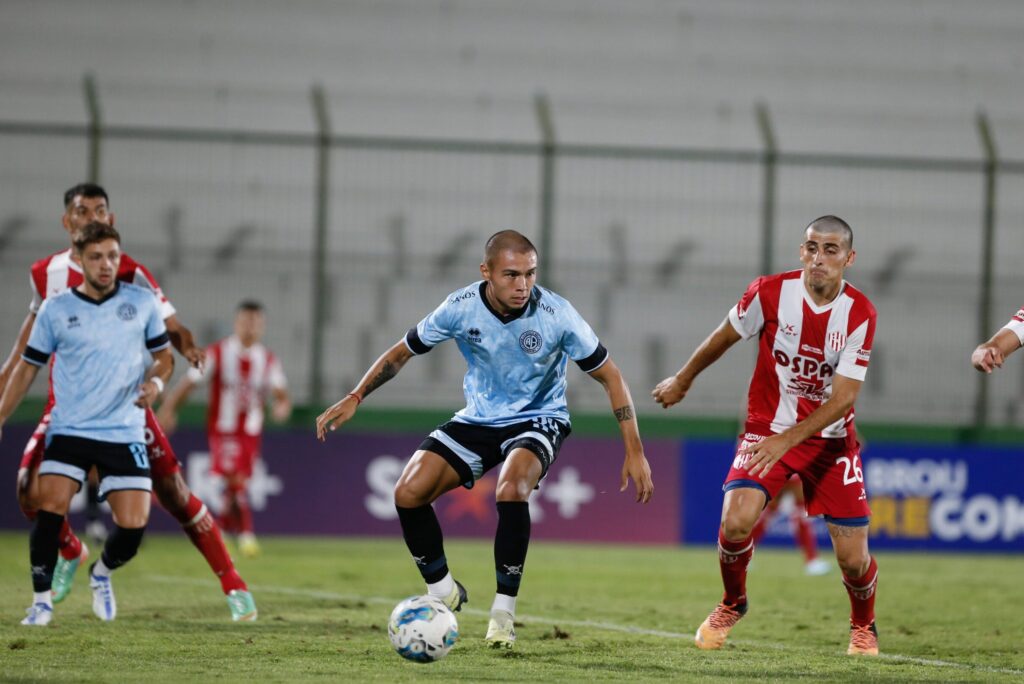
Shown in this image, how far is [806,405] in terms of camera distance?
24.3ft

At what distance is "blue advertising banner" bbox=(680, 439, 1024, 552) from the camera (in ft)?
50.8

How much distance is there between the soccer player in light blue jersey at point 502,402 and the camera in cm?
692

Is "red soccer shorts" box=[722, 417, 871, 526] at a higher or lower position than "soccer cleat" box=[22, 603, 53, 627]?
higher

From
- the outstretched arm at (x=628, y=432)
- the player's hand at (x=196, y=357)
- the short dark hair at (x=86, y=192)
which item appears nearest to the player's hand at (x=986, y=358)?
the outstretched arm at (x=628, y=432)

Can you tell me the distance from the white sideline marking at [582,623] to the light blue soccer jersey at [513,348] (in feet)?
5.36

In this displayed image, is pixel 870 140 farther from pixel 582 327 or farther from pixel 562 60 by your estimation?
pixel 582 327

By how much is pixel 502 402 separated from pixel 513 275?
710 mm

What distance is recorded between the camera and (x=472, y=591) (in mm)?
10422

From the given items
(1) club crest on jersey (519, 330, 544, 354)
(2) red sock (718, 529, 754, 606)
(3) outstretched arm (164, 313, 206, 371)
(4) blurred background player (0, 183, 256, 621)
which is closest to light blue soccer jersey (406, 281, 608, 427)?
(1) club crest on jersey (519, 330, 544, 354)

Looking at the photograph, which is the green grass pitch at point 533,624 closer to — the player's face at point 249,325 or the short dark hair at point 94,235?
the short dark hair at point 94,235

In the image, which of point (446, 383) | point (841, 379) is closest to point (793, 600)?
point (841, 379)

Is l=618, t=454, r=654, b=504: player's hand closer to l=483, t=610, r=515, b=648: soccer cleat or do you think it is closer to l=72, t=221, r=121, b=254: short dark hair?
l=483, t=610, r=515, b=648: soccer cleat

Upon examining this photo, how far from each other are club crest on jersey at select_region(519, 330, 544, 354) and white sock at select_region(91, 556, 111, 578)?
280 cm

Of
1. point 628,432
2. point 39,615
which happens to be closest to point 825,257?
point 628,432
